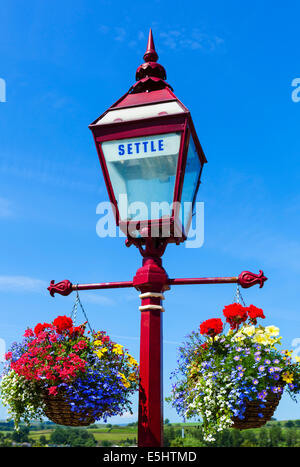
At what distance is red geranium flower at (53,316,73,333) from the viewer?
16.4ft

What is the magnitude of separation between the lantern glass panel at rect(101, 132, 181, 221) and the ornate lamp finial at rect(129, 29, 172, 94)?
0.93 m

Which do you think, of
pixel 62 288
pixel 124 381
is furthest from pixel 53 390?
pixel 62 288

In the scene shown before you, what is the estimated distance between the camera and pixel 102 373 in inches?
184

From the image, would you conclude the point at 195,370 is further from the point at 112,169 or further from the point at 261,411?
the point at 112,169

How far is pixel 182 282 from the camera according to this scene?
5.06 metres

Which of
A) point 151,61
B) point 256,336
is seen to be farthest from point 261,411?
point 151,61

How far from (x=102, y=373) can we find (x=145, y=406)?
53 cm

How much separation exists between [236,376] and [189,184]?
7.22 ft

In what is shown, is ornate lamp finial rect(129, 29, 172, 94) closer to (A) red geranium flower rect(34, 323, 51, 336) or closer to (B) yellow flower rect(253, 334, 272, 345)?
(A) red geranium flower rect(34, 323, 51, 336)

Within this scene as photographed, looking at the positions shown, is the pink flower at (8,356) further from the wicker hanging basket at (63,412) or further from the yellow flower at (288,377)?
the yellow flower at (288,377)

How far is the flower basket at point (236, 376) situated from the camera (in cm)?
438

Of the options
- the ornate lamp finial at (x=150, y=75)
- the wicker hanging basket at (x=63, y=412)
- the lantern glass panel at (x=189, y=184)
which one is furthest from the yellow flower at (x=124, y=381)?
the ornate lamp finial at (x=150, y=75)

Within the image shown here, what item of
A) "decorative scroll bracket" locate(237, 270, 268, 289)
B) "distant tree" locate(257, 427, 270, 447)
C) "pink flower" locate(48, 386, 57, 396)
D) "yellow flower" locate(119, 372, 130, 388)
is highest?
"decorative scroll bracket" locate(237, 270, 268, 289)

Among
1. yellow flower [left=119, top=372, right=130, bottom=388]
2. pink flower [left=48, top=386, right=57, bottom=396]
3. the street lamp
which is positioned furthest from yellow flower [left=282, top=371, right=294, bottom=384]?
pink flower [left=48, top=386, right=57, bottom=396]
